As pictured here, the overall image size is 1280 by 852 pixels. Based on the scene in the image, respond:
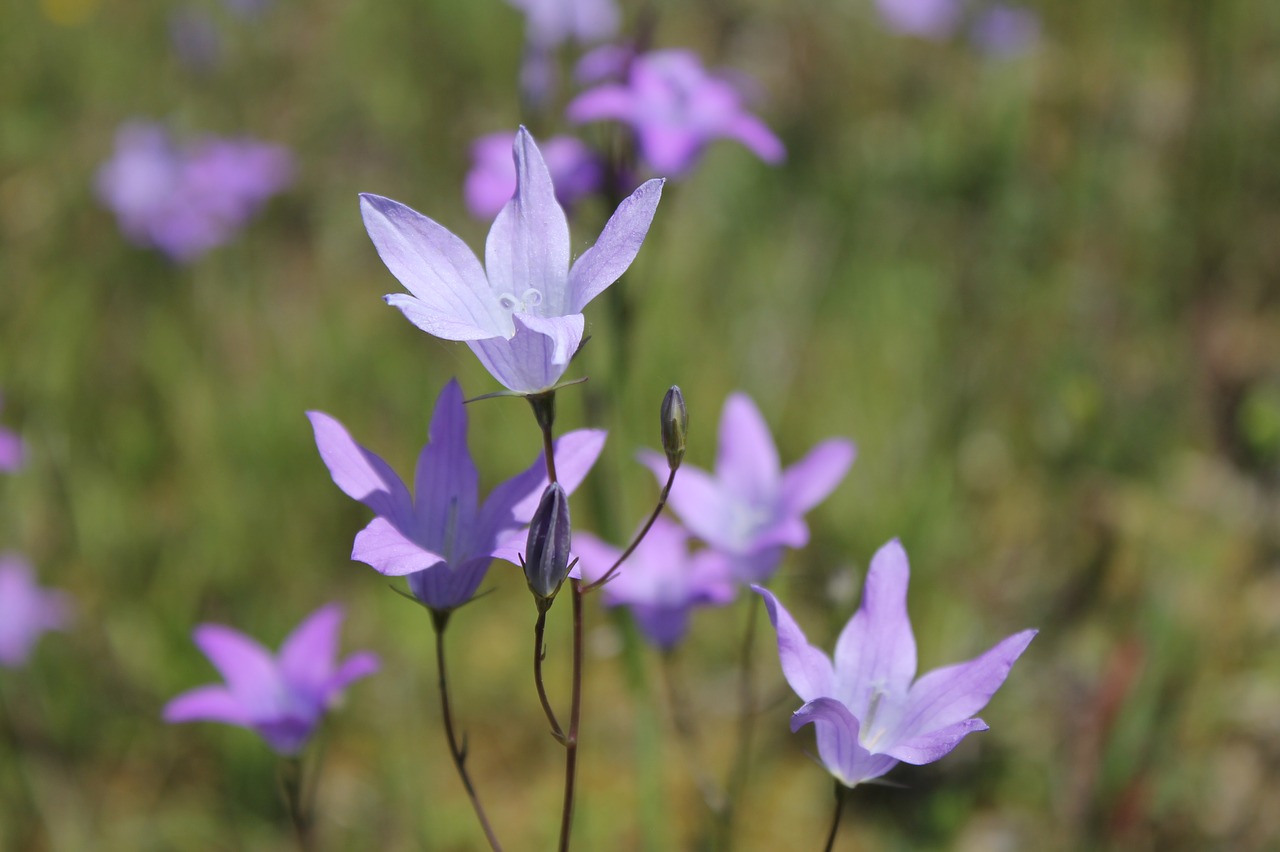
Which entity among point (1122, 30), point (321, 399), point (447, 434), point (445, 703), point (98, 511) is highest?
point (1122, 30)

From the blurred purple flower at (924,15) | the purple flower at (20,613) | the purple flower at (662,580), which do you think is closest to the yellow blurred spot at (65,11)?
the purple flower at (20,613)

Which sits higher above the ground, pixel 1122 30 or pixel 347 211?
pixel 1122 30

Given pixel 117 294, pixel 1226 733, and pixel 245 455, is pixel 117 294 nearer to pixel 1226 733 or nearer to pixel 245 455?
pixel 245 455

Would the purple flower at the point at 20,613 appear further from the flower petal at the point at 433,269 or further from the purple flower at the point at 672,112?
the flower petal at the point at 433,269

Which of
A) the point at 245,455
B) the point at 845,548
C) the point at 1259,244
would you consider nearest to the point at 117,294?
the point at 245,455

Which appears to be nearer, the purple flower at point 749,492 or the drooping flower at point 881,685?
the drooping flower at point 881,685

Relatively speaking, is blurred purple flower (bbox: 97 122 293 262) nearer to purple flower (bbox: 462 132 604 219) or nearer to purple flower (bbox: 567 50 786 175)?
purple flower (bbox: 462 132 604 219)
